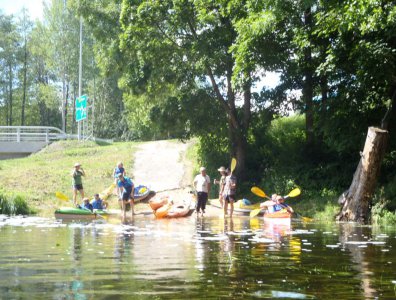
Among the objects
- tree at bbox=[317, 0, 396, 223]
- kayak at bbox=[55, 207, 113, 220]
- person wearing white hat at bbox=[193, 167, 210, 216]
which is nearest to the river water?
tree at bbox=[317, 0, 396, 223]

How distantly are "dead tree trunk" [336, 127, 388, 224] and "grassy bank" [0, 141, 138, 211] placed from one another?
40.3 ft

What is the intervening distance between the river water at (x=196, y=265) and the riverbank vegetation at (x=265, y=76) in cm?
723

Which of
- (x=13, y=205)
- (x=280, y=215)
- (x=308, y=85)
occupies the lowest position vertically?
(x=280, y=215)

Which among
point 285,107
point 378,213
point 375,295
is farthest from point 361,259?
point 285,107

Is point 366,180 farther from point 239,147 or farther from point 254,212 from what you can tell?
point 239,147

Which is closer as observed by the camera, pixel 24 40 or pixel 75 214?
pixel 75 214

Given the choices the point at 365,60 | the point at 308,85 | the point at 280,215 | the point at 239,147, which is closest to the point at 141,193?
the point at 239,147

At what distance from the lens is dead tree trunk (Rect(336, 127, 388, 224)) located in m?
19.6

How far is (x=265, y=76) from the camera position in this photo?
26281 millimetres

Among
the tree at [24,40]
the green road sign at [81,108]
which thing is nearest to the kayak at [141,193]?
the green road sign at [81,108]

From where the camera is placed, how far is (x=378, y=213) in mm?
20281

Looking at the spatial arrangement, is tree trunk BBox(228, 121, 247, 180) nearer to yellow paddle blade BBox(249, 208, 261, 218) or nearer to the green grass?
yellow paddle blade BBox(249, 208, 261, 218)

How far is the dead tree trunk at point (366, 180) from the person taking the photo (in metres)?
19.6

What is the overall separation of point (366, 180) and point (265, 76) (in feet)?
25.7
